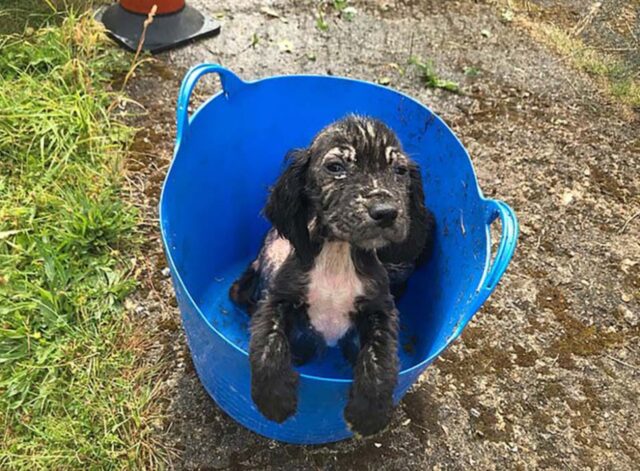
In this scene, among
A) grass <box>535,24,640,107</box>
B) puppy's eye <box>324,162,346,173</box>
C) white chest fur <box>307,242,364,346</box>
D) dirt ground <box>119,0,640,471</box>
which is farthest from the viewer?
grass <box>535,24,640,107</box>

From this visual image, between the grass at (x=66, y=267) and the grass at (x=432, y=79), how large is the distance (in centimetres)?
236

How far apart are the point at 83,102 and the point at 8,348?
1.79 m

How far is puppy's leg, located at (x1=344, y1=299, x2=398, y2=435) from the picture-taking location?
2.36 metres

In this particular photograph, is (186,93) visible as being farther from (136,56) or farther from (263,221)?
(136,56)

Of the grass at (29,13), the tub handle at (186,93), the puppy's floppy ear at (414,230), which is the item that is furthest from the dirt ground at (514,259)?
the tub handle at (186,93)

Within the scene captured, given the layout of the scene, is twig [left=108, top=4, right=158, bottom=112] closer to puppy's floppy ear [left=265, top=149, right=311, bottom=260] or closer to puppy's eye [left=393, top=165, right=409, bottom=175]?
puppy's floppy ear [left=265, top=149, right=311, bottom=260]

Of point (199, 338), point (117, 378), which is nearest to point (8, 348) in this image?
point (117, 378)

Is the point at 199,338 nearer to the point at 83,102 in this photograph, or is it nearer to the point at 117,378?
the point at 117,378

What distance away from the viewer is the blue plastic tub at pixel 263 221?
2600 mm

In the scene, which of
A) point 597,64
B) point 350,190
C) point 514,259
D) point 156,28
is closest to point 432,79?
point 597,64

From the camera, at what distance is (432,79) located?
16.8ft

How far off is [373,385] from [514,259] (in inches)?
76.0

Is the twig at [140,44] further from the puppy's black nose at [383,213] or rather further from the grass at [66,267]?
the puppy's black nose at [383,213]

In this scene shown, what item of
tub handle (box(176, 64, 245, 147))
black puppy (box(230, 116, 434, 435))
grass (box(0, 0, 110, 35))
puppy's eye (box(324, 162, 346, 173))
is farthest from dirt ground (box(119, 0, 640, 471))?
puppy's eye (box(324, 162, 346, 173))
